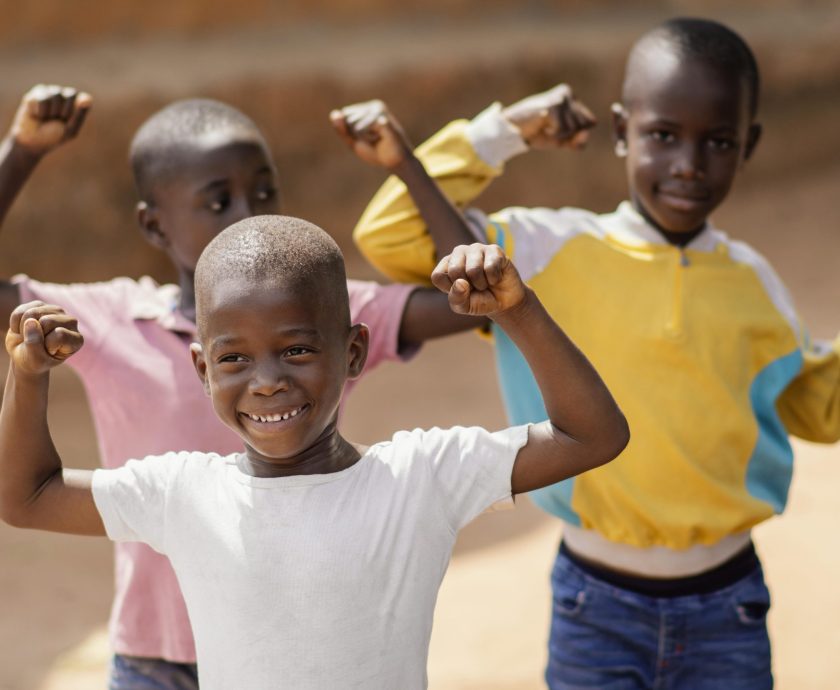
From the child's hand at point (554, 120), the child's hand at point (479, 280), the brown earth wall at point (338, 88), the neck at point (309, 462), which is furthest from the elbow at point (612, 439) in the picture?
the brown earth wall at point (338, 88)

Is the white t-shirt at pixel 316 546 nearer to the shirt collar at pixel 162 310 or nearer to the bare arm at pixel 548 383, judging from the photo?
the bare arm at pixel 548 383

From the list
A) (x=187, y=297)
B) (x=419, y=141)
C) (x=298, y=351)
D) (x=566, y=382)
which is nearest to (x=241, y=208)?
(x=187, y=297)

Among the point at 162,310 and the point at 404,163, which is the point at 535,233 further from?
the point at 162,310

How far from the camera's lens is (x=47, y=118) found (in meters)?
2.62

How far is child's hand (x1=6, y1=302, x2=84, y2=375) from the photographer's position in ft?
5.87

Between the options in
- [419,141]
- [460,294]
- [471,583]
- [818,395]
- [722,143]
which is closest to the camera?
[460,294]

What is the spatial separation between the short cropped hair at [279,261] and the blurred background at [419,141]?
1.95 m

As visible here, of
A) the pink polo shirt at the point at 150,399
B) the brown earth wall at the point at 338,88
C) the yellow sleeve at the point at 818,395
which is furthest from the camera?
the brown earth wall at the point at 338,88

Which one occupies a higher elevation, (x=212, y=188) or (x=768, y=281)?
(x=212, y=188)

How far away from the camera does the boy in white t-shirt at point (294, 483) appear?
1.85 metres

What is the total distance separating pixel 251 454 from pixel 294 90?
166 inches

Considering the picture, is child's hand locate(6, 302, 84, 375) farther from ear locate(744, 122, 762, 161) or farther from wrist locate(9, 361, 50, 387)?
ear locate(744, 122, 762, 161)

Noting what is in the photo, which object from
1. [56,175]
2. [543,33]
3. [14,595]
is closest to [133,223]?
[56,175]

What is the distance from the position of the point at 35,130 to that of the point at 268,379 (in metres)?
1.05
